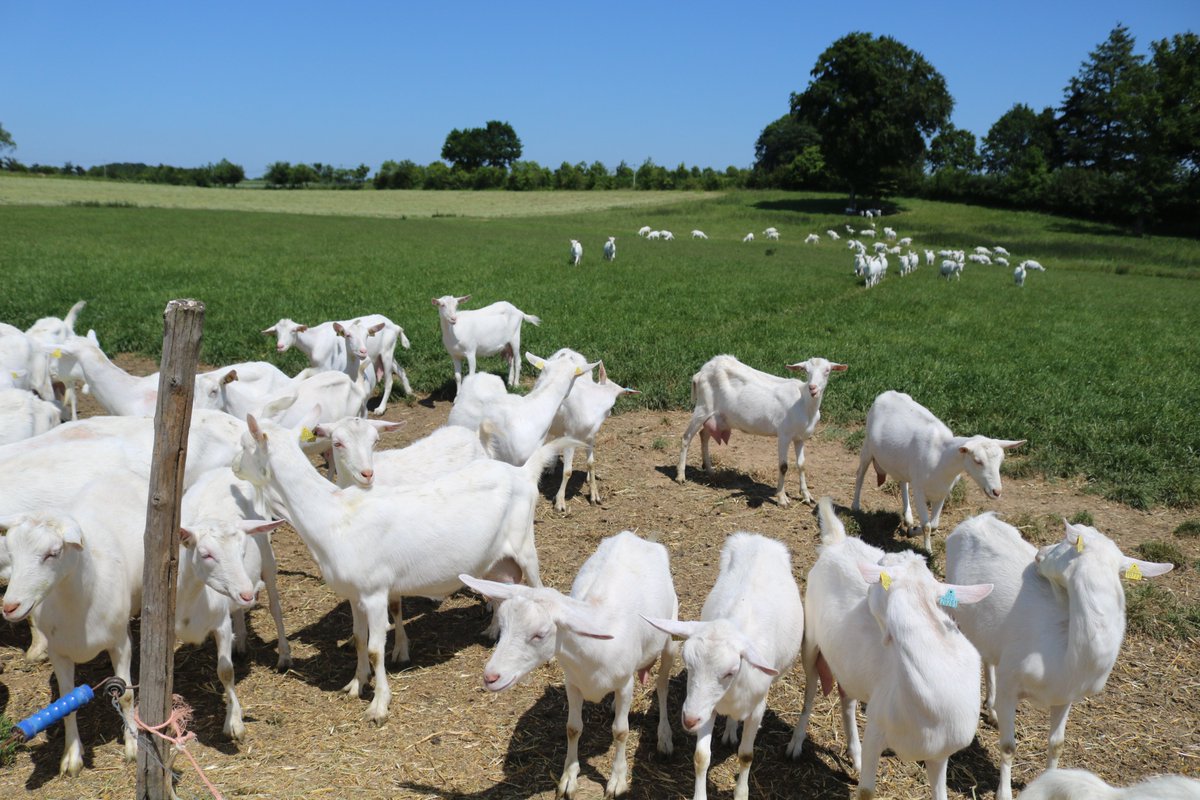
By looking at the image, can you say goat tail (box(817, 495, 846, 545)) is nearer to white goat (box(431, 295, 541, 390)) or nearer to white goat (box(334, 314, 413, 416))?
white goat (box(334, 314, 413, 416))

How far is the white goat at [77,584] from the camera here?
15.0 feet

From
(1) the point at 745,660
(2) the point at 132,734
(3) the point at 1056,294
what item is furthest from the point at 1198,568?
(3) the point at 1056,294

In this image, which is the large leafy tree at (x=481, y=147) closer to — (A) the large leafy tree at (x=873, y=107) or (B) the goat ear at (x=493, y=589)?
(A) the large leafy tree at (x=873, y=107)

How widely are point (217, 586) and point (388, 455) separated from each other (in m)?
2.63

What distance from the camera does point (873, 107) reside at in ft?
218

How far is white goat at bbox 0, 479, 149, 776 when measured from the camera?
15.0 feet

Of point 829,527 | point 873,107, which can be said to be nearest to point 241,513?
point 829,527

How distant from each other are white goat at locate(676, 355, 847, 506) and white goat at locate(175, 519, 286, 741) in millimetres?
5993

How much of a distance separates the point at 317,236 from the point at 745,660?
1511 inches

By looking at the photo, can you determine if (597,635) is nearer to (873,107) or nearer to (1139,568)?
(1139,568)

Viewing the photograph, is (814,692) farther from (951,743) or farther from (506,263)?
(506,263)

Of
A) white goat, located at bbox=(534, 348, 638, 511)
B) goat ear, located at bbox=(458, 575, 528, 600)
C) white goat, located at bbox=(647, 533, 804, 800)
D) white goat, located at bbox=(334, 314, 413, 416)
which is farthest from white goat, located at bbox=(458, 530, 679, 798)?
white goat, located at bbox=(334, 314, 413, 416)

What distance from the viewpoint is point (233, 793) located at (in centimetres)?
473

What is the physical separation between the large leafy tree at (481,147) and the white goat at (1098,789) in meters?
123
